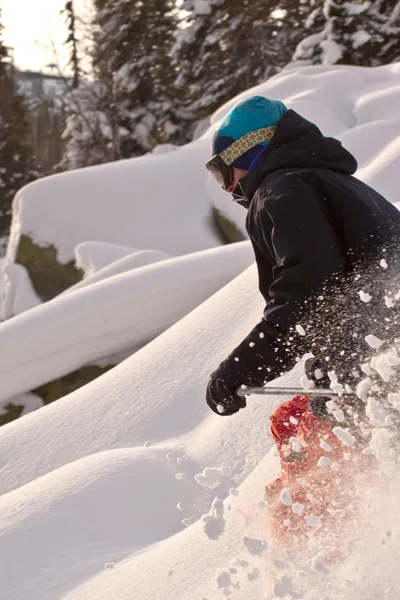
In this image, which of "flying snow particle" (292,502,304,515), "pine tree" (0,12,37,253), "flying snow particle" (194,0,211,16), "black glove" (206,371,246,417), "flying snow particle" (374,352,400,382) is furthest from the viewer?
"pine tree" (0,12,37,253)

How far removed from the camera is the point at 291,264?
165 centimetres

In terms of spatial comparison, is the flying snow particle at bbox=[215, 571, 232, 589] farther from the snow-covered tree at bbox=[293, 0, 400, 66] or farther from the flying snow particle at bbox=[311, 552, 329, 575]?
the snow-covered tree at bbox=[293, 0, 400, 66]

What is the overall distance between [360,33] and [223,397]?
15.6 m

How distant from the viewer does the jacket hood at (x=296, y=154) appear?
1.76 m

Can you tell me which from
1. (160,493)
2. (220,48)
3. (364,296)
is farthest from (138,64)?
(364,296)

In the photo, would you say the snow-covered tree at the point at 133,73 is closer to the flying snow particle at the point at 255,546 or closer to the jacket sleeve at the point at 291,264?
the jacket sleeve at the point at 291,264

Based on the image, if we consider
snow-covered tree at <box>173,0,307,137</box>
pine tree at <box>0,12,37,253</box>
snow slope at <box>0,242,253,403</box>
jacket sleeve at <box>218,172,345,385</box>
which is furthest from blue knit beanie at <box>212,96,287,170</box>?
pine tree at <box>0,12,37,253</box>

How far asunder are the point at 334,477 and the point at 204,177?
8651mm

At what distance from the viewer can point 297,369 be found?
9.88 feet

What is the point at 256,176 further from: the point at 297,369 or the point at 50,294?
the point at 50,294

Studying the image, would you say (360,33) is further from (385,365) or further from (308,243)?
(385,365)

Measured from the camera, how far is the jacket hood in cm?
176

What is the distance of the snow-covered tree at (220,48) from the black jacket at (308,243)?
19.9 meters

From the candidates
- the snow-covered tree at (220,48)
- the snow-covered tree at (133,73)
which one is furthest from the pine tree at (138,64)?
the snow-covered tree at (220,48)
